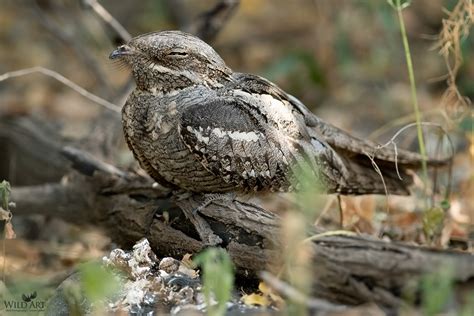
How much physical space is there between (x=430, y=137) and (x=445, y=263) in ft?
12.4

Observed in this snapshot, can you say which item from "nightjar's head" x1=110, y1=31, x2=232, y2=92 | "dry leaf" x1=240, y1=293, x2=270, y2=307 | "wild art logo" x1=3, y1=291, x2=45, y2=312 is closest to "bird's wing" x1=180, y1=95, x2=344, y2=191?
"nightjar's head" x1=110, y1=31, x2=232, y2=92

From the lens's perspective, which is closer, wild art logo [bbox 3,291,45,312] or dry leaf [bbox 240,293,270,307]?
dry leaf [bbox 240,293,270,307]

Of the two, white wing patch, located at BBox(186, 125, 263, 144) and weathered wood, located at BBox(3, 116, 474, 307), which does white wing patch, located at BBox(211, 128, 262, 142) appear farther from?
weathered wood, located at BBox(3, 116, 474, 307)

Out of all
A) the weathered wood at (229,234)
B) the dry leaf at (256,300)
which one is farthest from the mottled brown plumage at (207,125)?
the dry leaf at (256,300)

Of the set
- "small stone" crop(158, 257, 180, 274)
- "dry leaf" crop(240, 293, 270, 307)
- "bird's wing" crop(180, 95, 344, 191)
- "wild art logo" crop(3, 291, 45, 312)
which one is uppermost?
"bird's wing" crop(180, 95, 344, 191)

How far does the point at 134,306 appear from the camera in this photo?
3.32 m

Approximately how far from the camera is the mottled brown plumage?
383cm

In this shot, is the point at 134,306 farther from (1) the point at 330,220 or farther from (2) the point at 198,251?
(1) the point at 330,220

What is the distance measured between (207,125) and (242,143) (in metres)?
0.18

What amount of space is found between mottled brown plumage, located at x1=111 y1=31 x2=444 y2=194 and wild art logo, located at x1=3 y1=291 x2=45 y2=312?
0.76m

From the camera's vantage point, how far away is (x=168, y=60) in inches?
155

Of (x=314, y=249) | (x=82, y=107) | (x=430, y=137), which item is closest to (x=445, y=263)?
(x=314, y=249)

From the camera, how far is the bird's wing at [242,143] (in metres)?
3.80

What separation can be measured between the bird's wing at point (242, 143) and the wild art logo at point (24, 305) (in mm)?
906
